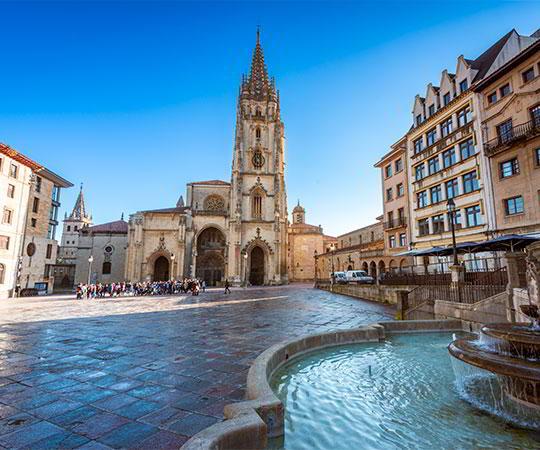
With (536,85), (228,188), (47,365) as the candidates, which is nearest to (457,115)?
(536,85)

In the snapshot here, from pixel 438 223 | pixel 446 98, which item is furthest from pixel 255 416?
pixel 446 98

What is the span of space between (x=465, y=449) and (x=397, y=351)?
3.82 metres

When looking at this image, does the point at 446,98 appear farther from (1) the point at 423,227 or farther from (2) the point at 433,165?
(1) the point at 423,227

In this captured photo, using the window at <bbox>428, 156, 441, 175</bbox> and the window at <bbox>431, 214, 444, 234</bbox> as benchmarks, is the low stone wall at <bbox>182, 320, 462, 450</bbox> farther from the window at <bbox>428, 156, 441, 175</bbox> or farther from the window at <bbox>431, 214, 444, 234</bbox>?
the window at <bbox>428, 156, 441, 175</bbox>

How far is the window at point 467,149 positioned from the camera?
20.6m

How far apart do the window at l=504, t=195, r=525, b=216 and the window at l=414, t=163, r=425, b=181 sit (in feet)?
27.3

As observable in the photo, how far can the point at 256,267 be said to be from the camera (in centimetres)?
4338

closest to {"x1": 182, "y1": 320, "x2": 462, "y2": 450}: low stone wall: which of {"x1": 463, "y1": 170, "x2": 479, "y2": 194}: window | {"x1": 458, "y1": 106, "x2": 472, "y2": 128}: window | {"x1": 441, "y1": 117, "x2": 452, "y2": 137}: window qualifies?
{"x1": 463, "y1": 170, "x2": 479, "y2": 194}: window

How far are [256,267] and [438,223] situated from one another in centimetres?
2638

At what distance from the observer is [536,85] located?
1644 cm

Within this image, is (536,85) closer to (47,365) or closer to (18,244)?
A: (47,365)

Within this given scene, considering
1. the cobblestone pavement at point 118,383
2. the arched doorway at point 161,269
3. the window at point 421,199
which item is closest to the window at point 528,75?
the window at point 421,199

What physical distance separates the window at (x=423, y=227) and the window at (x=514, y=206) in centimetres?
674

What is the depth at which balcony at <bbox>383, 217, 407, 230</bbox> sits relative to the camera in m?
27.2
